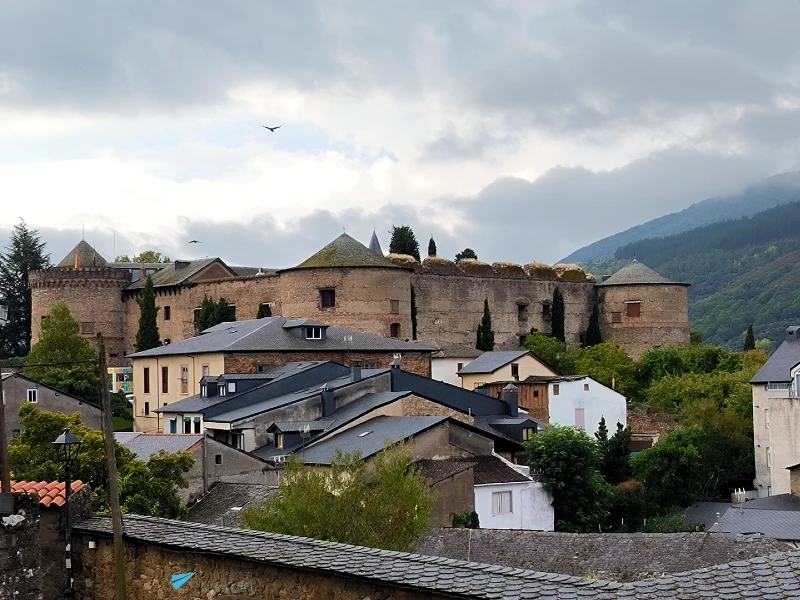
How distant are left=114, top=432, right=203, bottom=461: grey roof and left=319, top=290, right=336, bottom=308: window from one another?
29.7m

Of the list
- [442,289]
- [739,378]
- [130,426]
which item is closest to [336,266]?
[442,289]

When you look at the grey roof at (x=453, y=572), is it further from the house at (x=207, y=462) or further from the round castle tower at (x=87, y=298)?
the round castle tower at (x=87, y=298)

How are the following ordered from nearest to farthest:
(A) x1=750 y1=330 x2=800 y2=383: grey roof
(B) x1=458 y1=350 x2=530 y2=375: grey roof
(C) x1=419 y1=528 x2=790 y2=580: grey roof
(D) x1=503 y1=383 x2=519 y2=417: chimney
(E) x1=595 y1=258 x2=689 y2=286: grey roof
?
(C) x1=419 y1=528 x2=790 y2=580: grey roof, (D) x1=503 y1=383 x2=519 y2=417: chimney, (A) x1=750 y1=330 x2=800 y2=383: grey roof, (B) x1=458 y1=350 x2=530 y2=375: grey roof, (E) x1=595 y1=258 x2=689 y2=286: grey roof

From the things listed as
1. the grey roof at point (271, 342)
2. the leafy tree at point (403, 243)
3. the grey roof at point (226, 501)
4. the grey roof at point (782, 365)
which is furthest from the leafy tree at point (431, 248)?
the grey roof at point (226, 501)

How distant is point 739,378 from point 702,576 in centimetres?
5464

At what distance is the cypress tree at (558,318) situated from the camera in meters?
77.7

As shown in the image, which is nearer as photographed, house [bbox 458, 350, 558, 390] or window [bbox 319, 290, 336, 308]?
house [bbox 458, 350, 558, 390]

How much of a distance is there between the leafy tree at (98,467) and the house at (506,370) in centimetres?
3000

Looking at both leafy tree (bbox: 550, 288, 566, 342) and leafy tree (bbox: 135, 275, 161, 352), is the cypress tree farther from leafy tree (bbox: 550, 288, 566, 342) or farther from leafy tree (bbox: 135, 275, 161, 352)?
leafy tree (bbox: 135, 275, 161, 352)

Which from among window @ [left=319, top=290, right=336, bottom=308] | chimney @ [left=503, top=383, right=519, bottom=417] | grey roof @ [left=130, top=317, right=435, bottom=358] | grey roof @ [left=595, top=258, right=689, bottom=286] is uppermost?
grey roof @ [left=595, top=258, right=689, bottom=286]

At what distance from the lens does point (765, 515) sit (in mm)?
36062

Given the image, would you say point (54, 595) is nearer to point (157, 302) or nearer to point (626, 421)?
point (626, 421)

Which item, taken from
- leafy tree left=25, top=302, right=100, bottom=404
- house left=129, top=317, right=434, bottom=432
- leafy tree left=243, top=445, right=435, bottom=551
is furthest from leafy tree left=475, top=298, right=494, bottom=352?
leafy tree left=243, top=445, right=435, bottom=551

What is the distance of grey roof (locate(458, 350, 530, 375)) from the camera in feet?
193
